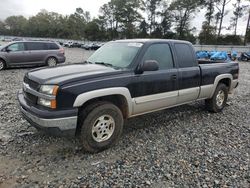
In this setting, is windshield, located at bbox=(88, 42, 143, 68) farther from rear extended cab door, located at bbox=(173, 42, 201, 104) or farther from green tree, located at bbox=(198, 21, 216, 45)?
green tree, located at bbox=(198, 21, 216, 45)

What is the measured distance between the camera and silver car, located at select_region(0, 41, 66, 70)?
12148 millimetres

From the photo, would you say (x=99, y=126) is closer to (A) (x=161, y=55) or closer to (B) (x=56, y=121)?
(B) (x=56, y=121)

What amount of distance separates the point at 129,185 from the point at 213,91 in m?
3.69

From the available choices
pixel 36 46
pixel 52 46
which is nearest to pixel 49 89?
pixel 36 46

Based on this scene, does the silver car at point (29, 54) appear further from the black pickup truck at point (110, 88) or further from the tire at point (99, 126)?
the tire at point (99, 126)

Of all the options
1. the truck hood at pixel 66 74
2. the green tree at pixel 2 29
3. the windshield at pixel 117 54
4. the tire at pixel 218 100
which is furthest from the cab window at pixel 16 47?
the green tree at pixel 2 29

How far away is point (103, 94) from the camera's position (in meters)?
3.55

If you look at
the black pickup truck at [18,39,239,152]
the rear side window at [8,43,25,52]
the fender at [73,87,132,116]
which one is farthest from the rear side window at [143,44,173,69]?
the rear side window at [8,43,25,52]

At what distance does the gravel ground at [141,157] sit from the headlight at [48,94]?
91 centimetres

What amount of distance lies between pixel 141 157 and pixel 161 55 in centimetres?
205

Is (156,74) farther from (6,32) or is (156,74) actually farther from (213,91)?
(6,32)

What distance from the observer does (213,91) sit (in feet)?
18.7

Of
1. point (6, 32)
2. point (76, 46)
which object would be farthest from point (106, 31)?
point (6, 32)

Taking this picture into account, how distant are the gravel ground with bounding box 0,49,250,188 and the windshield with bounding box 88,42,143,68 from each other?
4.64 ft
